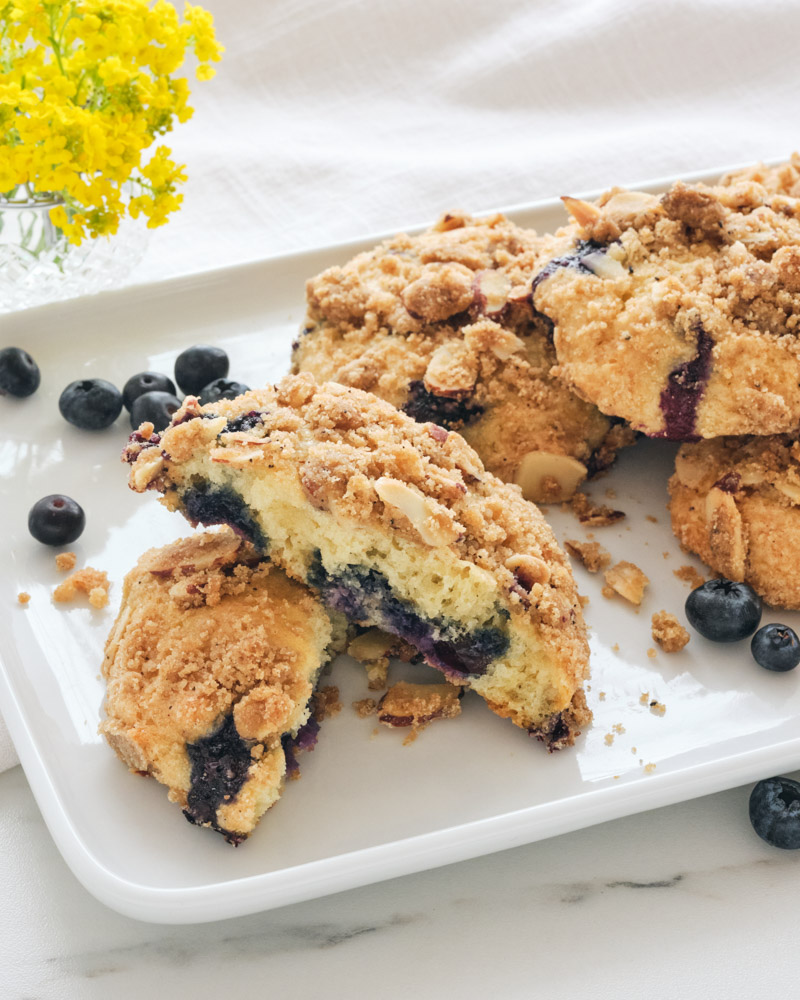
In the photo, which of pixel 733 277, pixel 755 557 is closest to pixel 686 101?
pixel 733 277

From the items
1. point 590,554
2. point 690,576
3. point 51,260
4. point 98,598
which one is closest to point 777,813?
point 690,576

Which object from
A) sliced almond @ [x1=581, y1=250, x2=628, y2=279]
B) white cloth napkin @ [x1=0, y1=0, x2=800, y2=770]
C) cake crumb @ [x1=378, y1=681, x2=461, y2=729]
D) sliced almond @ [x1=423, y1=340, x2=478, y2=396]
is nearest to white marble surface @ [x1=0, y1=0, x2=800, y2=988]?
white cloth napkin @ [x1=0, y1=0, x2=800, y2=770]

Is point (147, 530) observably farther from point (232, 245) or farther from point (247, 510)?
point (232, 245)

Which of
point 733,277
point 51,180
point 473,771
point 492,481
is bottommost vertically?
point 473,771

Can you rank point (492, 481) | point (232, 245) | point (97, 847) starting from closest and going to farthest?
point (97, 847) → point (492, 481) → point (232, 245)

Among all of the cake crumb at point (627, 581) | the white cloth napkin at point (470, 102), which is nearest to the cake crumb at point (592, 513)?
the cake crumb at point (627, 581)

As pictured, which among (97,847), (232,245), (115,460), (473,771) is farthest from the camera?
(232,245)
